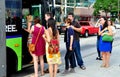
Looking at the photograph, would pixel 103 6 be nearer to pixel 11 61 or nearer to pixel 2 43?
pixel 11 61

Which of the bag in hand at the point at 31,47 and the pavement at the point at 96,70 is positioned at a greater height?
the bag in hand at the point at 31,47

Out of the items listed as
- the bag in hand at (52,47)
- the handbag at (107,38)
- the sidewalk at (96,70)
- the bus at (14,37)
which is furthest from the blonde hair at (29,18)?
the handbag at (107,38)

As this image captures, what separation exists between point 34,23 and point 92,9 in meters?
68.8

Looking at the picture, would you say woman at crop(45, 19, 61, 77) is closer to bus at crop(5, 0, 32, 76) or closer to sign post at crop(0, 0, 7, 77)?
bus at crop(5, 0, 32, 76)

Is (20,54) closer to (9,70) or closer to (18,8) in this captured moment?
(9,70)

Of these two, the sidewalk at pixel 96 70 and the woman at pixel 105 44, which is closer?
the sidewalk at pixel 96 70

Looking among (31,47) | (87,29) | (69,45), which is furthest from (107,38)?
(87,29)

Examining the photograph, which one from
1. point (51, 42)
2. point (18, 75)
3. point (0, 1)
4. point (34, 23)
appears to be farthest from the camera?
point (18, 75)

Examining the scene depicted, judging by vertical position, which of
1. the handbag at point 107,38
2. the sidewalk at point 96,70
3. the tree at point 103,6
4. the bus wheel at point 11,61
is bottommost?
the tree at point 103,6

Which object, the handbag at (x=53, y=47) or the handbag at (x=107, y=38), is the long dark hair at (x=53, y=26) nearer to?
the handbag at (x=53, y=47)

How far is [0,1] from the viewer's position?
871 centimetres

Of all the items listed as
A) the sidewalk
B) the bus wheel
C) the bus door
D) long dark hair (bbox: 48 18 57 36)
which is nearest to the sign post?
the bus door

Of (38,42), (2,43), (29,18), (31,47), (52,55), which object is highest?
(29,18)

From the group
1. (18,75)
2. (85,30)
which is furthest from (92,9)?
(18,75)
